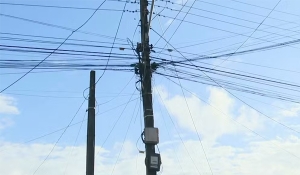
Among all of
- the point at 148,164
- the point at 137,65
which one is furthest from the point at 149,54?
the point at 148,164

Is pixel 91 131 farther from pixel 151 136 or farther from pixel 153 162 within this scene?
pixel 153 162

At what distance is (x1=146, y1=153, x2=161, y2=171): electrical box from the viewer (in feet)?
48.3

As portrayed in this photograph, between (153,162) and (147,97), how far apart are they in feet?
7.39

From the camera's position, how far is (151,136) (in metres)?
15.1

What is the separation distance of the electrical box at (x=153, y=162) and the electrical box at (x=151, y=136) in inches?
19.0

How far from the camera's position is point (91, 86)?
54.4ft

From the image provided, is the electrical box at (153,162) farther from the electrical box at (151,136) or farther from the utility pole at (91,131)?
the utility pole at (91,131)

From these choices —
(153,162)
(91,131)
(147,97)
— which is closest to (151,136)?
(153,162)

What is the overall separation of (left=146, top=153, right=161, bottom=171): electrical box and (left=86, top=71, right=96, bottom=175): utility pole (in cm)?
186

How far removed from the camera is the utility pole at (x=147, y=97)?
14.8 meters

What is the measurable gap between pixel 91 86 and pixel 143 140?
286 centimetres

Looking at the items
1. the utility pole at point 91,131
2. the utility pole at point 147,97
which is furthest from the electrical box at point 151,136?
the utility pole at point 91,131

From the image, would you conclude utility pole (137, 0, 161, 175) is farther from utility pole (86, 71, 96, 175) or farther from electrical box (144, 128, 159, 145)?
utility pole (86, 71, 96, 175)

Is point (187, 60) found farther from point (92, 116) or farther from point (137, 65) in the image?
point (92, 116)
